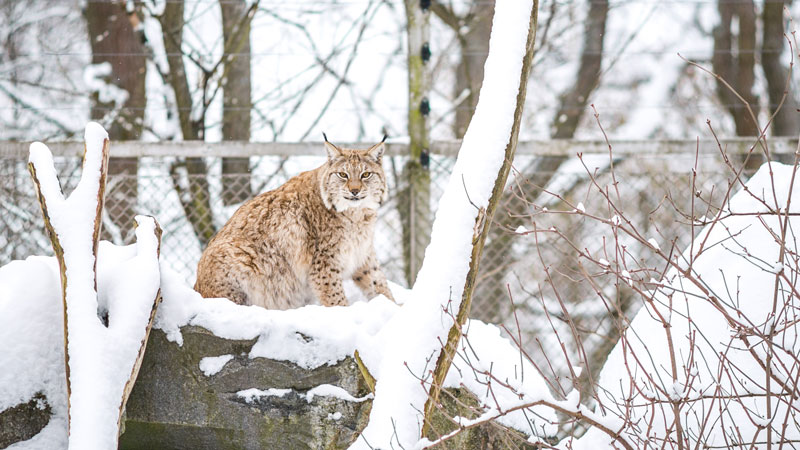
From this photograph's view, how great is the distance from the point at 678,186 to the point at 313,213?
2245mm

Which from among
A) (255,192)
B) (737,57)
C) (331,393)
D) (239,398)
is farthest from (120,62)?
(737,57)

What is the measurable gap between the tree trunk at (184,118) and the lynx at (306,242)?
0.95 m

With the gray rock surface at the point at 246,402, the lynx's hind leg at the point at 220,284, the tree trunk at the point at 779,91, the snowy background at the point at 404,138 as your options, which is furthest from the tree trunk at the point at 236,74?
the tree trunk at the point at 779,91

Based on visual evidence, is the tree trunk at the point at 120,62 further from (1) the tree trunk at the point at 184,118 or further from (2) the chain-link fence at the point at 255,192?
(2) the chain-link fence at the point at 255,192

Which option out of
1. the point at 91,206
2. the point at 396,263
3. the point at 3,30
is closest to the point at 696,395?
the point at 91,206

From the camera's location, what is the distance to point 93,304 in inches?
102

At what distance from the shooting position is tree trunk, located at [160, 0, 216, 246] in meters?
4.78

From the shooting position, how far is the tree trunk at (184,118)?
478 centimetres

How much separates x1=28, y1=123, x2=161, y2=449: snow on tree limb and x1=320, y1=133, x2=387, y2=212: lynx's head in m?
1.28

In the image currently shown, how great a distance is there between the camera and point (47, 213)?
2.67 meters

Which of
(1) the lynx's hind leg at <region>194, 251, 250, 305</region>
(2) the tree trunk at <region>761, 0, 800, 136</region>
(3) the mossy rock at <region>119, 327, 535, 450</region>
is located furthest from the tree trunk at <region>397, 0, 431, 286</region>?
(2) the tree trunk at <region>761, 0, 800, 136</region>

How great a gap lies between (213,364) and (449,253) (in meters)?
1.05

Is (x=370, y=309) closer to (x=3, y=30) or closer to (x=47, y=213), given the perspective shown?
(x=47, y=213)

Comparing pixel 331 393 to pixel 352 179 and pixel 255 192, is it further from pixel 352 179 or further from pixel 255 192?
pixel 255 192
